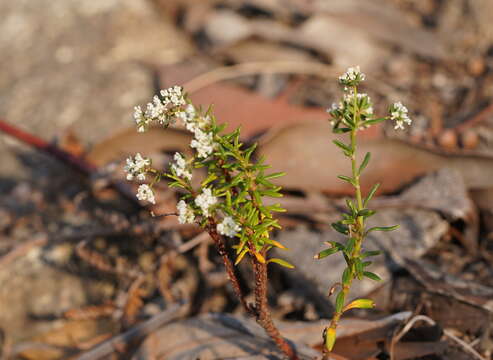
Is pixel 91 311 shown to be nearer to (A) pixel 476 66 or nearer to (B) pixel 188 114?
(B) pixel 188 114

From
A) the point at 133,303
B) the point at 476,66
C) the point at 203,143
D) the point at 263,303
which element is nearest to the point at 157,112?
the point at 203,143

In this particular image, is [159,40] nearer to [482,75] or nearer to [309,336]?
[482,75]

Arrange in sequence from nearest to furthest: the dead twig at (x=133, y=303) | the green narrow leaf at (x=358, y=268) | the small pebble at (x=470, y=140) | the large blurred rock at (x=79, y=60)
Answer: the green narrow leaf at (x=358, y=268) → the dead twig at (x=133, y=303) → the small pebble at (x=470, y=140) → the large blurred rock at (x=79, y=60)

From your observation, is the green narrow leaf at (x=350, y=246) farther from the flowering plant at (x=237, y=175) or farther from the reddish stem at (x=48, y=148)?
the reddish stem at (x=48, y=148)

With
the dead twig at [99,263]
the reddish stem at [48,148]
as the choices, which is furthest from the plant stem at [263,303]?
the reddish stem at [48,148]

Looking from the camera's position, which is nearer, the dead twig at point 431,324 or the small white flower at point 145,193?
the small white flower at point 145,193
